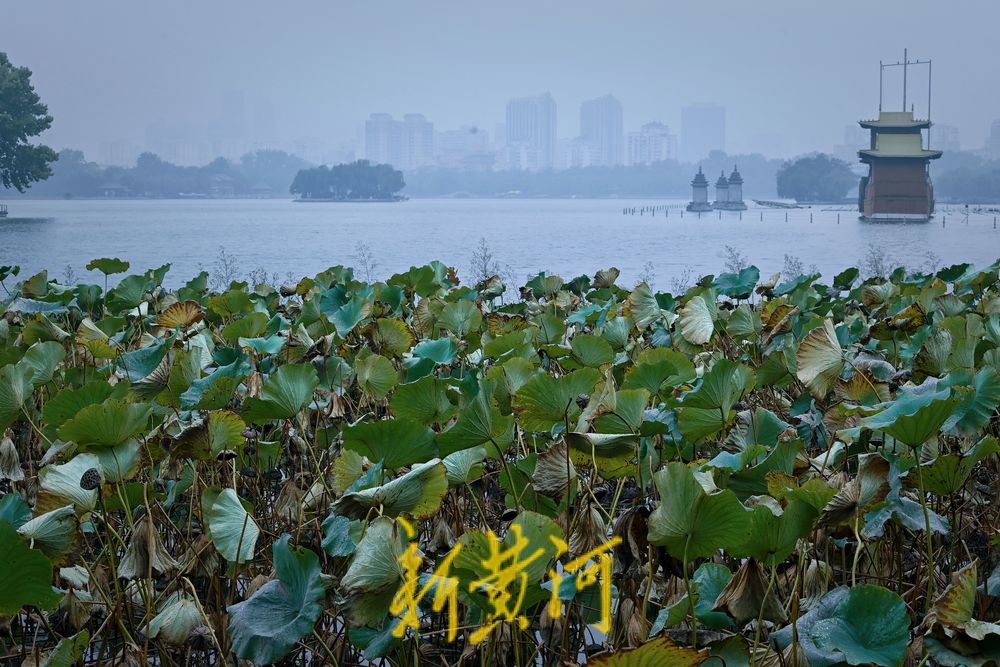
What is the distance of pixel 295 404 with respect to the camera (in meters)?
0.99

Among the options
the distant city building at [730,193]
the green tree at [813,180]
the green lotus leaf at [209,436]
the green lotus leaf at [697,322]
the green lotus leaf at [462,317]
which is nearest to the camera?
the green lotus leaf at [209,436]

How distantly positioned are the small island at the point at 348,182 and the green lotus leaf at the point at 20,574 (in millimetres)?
41742

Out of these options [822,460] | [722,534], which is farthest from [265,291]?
[722,534]

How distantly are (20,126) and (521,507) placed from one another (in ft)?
67.4

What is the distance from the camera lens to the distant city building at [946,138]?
4148cm

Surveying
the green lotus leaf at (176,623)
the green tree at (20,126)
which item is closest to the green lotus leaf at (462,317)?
the green lotus leaf at (176,623)

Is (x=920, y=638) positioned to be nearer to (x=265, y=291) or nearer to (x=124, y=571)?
(x=124, y=571)

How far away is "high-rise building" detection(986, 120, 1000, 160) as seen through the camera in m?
34.4

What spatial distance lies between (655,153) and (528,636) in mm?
86939

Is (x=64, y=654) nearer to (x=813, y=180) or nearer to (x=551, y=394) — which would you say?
(x=551, y=394)

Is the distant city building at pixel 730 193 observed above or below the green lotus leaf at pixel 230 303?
above

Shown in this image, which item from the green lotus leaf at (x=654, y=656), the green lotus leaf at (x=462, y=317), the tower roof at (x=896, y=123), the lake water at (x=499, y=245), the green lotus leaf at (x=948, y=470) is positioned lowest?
the lake water at (x=499, y=245)

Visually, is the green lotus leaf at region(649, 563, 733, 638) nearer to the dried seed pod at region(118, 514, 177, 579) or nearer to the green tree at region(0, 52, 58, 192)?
the dried seed pod at region(118, 514, 177, 579)

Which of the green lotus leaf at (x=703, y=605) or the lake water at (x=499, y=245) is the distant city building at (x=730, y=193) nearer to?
the lake water at (x=499, y=245)
